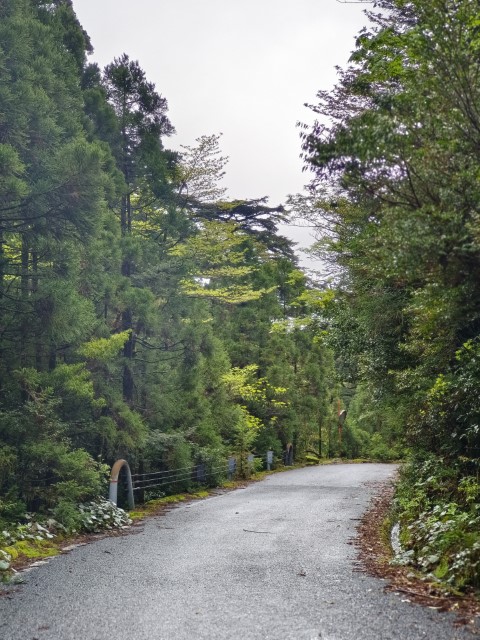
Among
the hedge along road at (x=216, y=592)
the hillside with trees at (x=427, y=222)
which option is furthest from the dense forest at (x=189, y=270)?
the hedge along road at (x=216, y=592)

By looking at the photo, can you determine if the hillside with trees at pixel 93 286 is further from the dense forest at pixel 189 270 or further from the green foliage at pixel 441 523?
the green foliage at pixel 441 523

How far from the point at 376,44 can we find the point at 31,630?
278 inches

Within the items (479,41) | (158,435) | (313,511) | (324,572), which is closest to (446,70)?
(479,41)

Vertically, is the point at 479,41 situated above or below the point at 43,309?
above

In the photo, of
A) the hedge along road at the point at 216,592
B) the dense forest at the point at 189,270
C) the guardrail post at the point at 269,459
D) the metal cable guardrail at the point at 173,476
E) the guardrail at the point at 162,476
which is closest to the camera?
the hedge along road at the point at 216,592

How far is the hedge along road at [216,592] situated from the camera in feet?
14.4

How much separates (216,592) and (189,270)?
37.9 ft

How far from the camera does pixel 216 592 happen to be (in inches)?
217

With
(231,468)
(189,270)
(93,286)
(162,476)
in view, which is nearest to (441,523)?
Result: (93,286)

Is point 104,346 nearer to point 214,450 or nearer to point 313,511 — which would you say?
point 313,511

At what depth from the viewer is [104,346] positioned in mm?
11109

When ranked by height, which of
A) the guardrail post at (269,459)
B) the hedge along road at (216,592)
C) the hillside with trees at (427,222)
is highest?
the hillside with trees at (427,222)

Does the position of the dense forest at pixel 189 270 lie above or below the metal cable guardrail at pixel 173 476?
above

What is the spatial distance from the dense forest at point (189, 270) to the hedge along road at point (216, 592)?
39.2 inches
